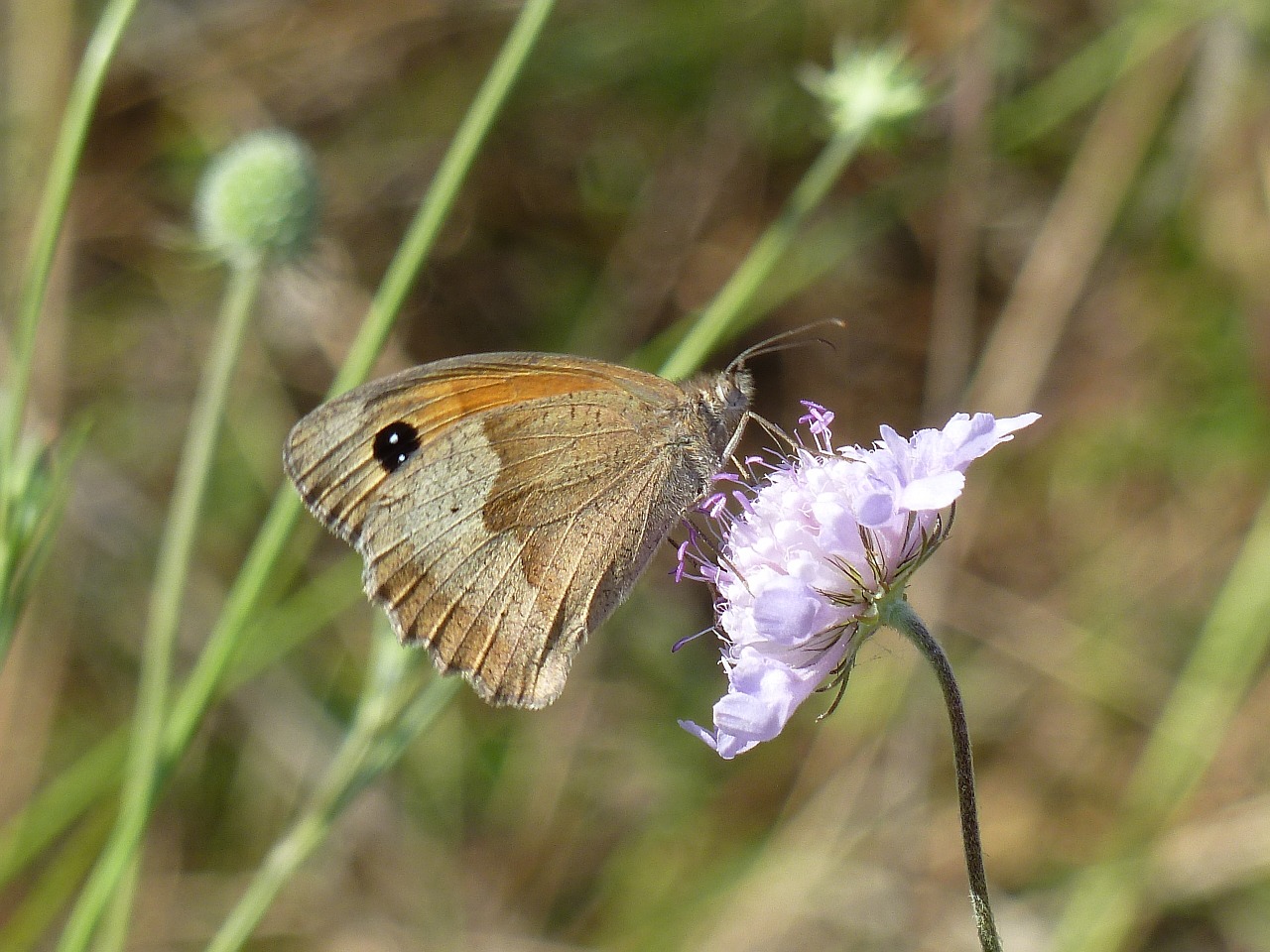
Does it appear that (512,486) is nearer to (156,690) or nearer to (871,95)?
(156,690)

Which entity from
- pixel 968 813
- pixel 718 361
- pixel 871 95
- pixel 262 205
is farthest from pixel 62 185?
pixel 718 361

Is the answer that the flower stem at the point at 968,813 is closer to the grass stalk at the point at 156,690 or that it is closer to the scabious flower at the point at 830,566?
the scabious flower at the point at 830,566

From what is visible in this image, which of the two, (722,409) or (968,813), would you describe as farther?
(722,409)

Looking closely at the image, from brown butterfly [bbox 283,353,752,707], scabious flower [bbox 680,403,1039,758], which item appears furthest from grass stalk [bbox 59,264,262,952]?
scabious flower [bbox 680,403,1039,758]

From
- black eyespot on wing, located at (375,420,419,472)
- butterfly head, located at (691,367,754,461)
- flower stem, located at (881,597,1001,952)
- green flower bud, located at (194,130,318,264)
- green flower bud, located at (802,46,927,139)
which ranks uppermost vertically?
green flower bud, located at (802,46,927,139)

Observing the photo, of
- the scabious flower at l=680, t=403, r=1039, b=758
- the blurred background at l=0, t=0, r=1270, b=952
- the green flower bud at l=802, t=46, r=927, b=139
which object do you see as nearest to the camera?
the scabious flower at l=680, t=403, r=1039, b=758

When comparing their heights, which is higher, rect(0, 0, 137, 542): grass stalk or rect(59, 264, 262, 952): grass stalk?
rect(0, 0, 137, 542): grass stalk

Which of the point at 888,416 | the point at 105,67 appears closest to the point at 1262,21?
the point at 888,416

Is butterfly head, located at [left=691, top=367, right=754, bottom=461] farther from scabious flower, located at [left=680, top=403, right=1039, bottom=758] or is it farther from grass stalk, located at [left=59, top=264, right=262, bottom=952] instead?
grass stalk, located at [left=59, top=264, right=262, bottom=952]
